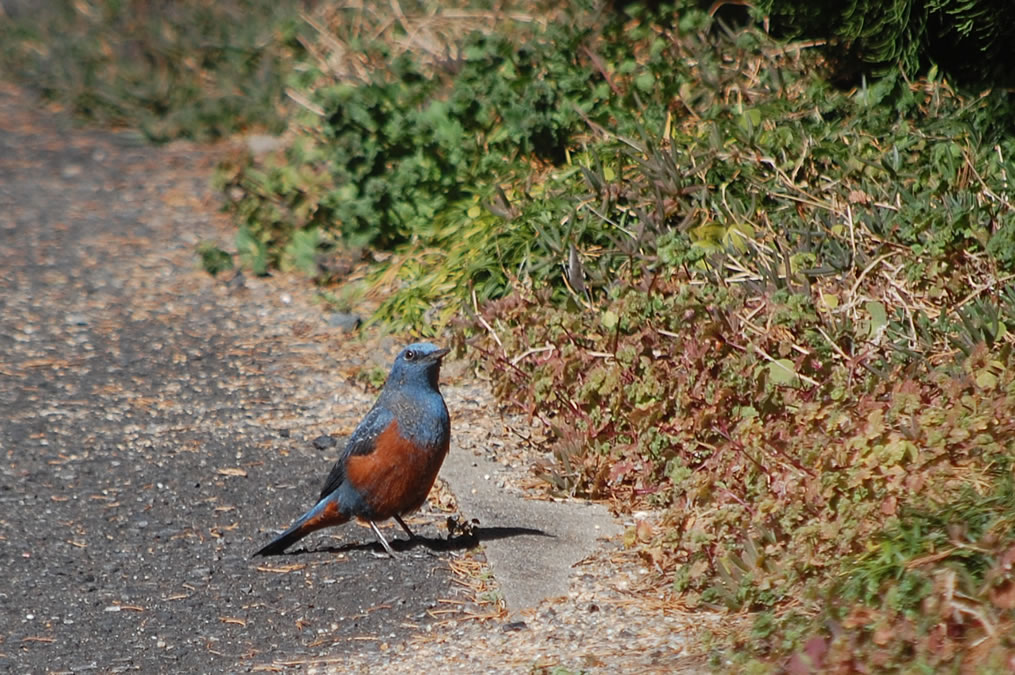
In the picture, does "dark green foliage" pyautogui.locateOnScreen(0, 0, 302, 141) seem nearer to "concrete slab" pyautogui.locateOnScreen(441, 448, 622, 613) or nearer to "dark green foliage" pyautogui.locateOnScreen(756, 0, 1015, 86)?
"dark green foliage" pyautogui.locateOnScreen(756, 0, 1015, 86)

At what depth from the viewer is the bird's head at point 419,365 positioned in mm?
4859

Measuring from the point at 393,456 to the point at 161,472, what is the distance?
1430mm

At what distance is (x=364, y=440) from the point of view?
4832mm

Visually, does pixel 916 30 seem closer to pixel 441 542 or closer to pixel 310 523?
pixel 441 542

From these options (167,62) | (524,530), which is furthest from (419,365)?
(167,62)

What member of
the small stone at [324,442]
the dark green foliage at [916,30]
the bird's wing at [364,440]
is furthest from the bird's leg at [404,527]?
the dark green foliage at [916,30]

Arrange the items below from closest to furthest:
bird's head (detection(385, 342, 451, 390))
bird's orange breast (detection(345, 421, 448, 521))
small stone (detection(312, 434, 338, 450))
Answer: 1. bird's orange breast (detection(345, 421, 448, 521))
2. bird's head (detection(385, 342, 451, 390))
3. small stone (detection(312, 434, 338, 450))

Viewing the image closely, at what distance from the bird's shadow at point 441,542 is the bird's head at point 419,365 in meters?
0.61

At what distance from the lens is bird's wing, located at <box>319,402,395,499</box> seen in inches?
189

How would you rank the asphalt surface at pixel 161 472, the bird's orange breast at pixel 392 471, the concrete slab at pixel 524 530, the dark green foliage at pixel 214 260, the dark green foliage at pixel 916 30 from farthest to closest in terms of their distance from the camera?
1. the dark green foliage at pixel 214 260
2. the dark green foliage at pixel 916 30
3. the bird's orange breast at pixel 392 471
4. the concrete slab at pixel 524 530
5. the asphalt surface at pixel 161 472

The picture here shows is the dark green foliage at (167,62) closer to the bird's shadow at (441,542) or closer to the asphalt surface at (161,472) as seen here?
the asphalt surface at (161,472)

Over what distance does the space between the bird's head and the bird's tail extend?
0.51 meters

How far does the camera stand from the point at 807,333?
517cm

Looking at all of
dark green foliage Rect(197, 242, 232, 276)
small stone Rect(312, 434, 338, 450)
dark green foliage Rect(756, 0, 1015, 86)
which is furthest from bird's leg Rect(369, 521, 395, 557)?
dark green foliage Rect(197, 242, 232, 276)
